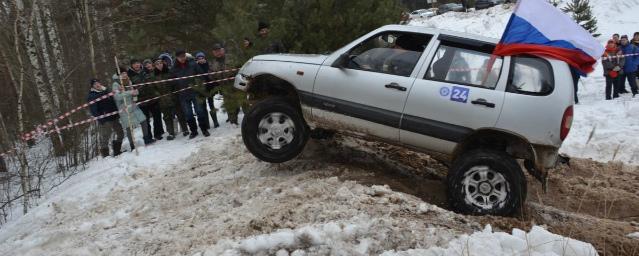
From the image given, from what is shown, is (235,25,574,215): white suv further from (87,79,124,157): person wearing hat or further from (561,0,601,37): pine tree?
(561,0,601,37): pine tree

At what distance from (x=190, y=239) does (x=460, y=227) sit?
96.9 inches

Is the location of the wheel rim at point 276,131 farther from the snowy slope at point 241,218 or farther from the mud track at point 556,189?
the mud track at point 556,189

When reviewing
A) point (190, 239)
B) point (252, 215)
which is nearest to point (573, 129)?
point (252, 215)

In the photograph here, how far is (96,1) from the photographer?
1609 cm

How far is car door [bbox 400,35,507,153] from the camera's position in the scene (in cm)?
474

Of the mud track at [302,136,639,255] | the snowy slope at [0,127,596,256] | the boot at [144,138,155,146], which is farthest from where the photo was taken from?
the boot at [144,138,155,146]

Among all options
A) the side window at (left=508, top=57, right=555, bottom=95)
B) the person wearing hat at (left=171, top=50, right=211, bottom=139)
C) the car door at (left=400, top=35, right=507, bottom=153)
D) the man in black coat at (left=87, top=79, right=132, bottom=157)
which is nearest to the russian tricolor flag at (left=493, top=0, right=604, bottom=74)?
the side window at (left=508, top=57, right=555, bottom=95)

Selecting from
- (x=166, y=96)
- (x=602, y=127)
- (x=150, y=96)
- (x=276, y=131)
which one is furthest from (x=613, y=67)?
(x=150, y=96)

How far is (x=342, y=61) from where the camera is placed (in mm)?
5391

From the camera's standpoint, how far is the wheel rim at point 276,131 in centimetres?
574

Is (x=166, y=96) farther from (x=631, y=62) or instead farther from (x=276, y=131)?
→ (x=631, y=62)

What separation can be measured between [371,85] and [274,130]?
52.1 inches

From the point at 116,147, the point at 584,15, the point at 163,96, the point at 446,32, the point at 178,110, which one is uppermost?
the point at 446,32

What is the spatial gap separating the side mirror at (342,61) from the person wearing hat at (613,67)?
9154 millimetres
